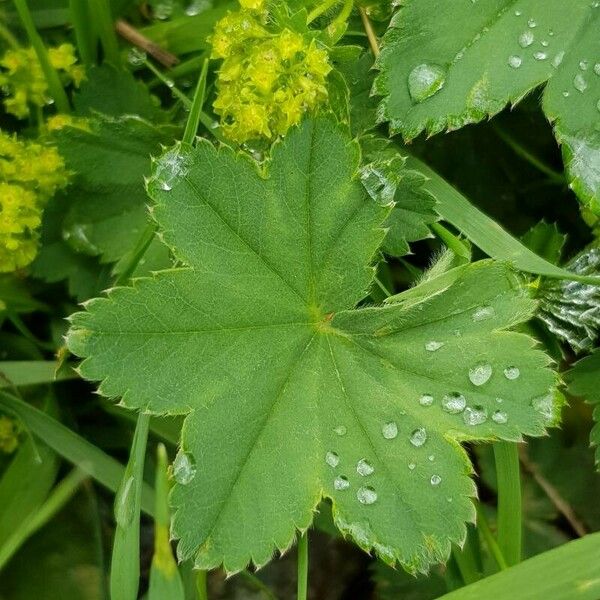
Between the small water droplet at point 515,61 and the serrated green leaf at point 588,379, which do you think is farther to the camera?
the serrated green leaf at point 588,379

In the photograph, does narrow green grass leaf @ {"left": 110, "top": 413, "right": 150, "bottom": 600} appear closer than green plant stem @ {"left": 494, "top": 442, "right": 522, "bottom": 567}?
Yes

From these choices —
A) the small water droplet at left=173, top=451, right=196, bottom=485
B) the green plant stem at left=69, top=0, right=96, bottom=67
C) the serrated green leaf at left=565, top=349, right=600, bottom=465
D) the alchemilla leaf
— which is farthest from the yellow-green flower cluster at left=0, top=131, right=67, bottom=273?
the serrated green leaf at left=565, top=349, right=600, bottom=465

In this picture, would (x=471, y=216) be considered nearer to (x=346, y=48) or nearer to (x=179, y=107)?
(x=346, y=48)

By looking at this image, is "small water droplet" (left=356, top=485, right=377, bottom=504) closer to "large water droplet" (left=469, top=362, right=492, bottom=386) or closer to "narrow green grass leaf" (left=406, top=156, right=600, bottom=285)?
"large water droplet" (left=469, top=362, right=492, bottom=386)

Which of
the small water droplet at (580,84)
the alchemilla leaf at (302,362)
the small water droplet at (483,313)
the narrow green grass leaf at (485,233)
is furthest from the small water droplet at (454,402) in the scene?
the small water droplet at (580,84)

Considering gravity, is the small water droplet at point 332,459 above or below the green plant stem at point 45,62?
below

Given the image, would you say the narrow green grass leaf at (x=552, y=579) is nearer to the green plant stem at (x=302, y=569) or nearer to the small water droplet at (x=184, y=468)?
the green plant stem at (x=302, y=569)
